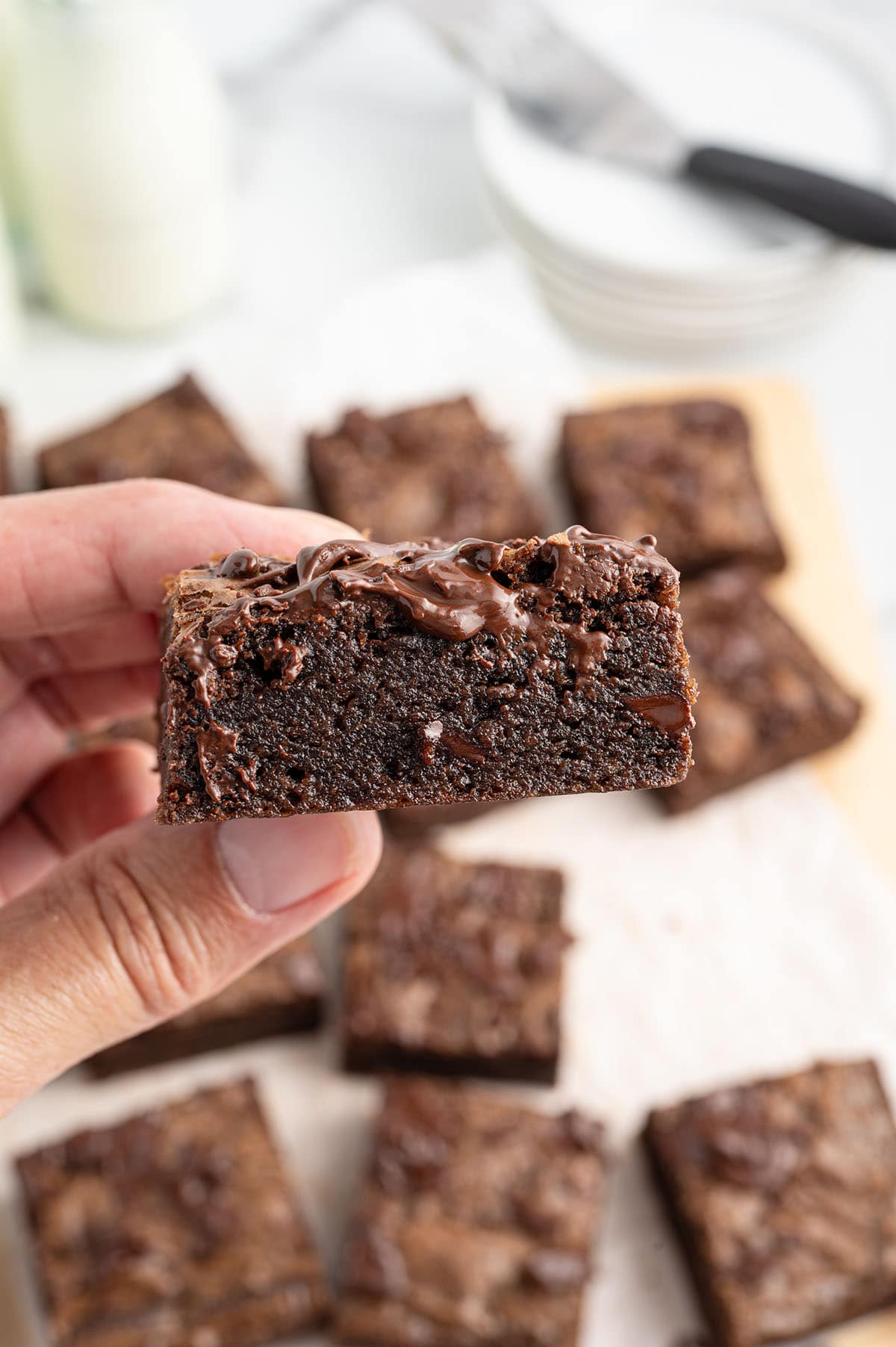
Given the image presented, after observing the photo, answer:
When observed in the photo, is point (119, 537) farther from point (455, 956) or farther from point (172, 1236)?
point (172, 1236)

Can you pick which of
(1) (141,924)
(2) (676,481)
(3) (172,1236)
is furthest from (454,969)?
(2) (676,481)

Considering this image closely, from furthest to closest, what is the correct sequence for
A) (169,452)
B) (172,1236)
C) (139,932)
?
1. (169,452)
2. (172,1236)
3. (139,932)

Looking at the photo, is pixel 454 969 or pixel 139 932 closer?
pixel 139 932

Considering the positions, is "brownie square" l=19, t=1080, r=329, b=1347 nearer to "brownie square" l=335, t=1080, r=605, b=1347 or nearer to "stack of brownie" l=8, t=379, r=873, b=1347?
"stack of brownie" l=8, t=379, r=873, b=1347

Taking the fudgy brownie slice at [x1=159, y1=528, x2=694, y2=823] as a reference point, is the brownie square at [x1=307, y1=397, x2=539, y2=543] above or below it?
below

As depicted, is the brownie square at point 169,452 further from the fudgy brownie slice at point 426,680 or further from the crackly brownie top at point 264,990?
the fudgy brownie slice at point 426,680

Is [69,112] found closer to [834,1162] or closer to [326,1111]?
[326,1111]

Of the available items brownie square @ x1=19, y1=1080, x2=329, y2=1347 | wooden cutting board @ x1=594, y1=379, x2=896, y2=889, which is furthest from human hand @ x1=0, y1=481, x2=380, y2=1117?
wooden cutting board @ x1=594, y1=379, x2=896, y2=889
